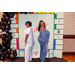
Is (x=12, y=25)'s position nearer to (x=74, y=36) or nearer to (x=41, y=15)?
(x=41, y=15)

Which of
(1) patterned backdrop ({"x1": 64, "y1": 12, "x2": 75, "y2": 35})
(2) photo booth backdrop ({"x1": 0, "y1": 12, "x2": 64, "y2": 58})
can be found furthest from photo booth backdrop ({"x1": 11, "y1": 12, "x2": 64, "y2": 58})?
(1) patterned backdrop ({"x1": 64, "y1": 12, "x2": 75, "y2": 35})

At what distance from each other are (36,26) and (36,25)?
0.04m

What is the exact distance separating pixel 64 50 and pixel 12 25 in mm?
2365

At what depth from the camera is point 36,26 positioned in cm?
312

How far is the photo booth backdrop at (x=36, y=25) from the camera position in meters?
3.08

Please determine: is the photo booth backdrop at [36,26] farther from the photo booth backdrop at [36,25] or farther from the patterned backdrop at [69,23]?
the patterned backdrop at [69,23]

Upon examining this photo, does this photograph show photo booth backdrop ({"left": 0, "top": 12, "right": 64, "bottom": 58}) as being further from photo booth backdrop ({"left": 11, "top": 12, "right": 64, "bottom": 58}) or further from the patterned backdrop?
the patterned backdrop

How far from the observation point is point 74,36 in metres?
3.62

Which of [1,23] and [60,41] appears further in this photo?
[60,41]

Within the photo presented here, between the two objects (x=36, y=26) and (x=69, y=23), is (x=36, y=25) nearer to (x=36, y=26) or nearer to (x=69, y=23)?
(x=36, y=26)

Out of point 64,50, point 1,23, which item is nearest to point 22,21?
point 1,23

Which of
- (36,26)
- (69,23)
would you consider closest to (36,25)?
(36,26)

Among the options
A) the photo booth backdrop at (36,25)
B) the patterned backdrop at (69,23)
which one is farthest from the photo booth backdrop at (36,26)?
the patterned backdrop at (69,23)

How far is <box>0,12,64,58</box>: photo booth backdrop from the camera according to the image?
3.08m
